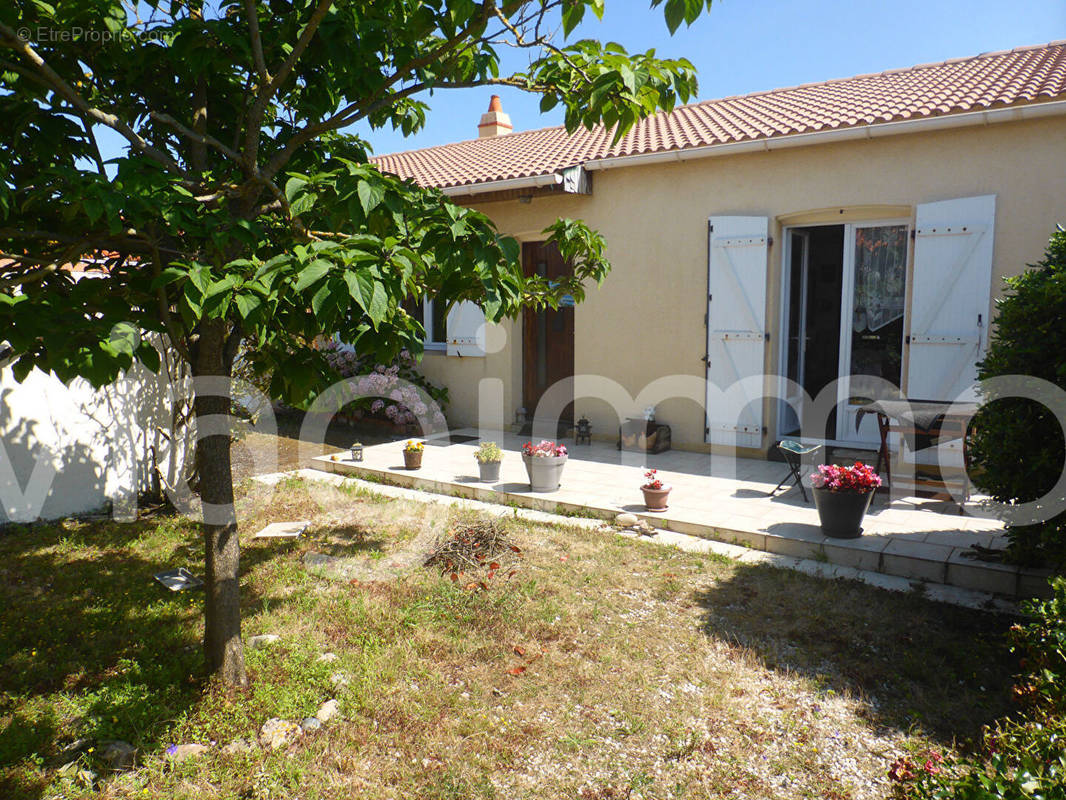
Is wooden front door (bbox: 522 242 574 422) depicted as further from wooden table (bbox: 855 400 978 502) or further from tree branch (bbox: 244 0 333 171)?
tree branch (bbox: 244 0 333 171)

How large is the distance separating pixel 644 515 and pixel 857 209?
13.2 feet

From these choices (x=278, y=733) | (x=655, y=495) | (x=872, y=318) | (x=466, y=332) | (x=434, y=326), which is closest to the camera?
(x=278, y=733)

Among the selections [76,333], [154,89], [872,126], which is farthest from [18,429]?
[872,126]

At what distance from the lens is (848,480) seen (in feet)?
17.0

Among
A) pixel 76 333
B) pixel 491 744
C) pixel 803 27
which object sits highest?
pixel 803 27

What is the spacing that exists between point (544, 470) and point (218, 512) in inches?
147

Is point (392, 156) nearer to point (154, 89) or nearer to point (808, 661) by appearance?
point (154, 89)

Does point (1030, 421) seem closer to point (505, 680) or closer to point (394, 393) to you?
point (505, 680)

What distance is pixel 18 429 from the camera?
564cm

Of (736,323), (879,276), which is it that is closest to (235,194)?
(736,323)

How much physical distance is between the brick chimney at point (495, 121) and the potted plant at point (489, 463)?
29.4 feet

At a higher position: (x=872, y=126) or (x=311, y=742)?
(x=872, y=126)

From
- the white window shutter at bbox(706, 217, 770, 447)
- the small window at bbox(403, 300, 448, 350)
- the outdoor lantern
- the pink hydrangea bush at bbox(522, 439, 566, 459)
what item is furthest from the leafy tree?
the small window at bbox(403, 300, 448, 350)

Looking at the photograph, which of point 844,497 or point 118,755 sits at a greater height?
point 844,497
